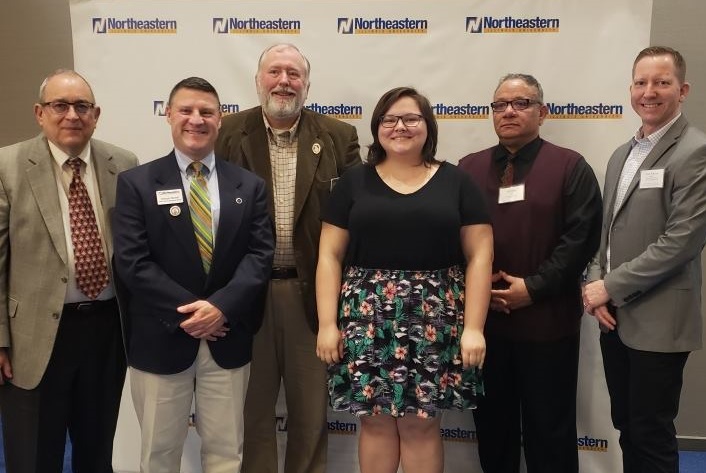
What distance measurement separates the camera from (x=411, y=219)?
1.97 m

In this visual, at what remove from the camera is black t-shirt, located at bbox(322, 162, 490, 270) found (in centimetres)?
197

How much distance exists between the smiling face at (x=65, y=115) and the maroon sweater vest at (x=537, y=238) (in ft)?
5.36

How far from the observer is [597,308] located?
2.26 metres

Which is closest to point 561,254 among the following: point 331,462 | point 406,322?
point 406,322

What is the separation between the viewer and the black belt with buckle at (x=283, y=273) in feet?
8.05

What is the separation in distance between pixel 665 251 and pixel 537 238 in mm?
501

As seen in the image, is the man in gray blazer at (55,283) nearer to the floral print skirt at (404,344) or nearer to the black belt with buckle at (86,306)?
the black belt with buckle at (86,306)

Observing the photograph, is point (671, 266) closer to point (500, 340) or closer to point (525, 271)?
point (525, 271)

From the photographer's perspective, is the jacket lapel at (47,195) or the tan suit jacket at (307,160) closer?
the jacket lapel at (47,195)

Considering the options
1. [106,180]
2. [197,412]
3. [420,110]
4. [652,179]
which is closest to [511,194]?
[652,179]

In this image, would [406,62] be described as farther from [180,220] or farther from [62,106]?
[62,106]

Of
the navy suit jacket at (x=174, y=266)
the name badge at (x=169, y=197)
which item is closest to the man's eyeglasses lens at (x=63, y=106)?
the navy suit jacket at (x=174, y=266)

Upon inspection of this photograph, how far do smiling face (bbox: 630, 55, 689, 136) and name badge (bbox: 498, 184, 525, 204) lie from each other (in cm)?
55

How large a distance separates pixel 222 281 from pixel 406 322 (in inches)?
27.5
